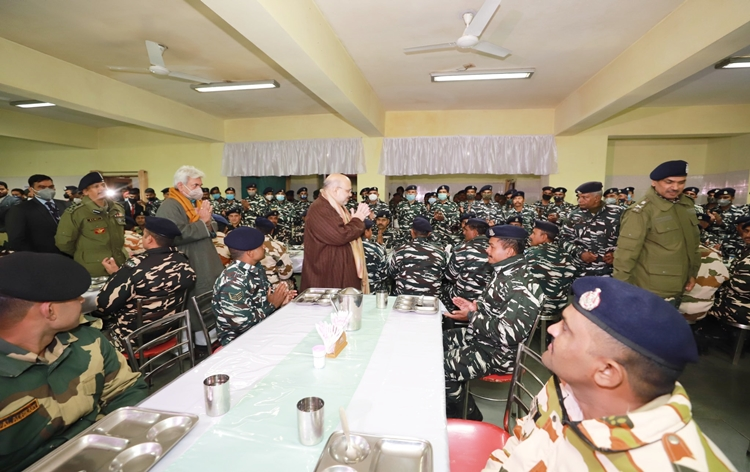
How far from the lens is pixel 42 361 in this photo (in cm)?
116

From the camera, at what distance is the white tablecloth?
1.14 m

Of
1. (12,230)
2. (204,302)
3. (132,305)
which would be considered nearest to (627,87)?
(204,302)

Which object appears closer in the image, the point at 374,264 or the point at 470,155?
the point at 374,264

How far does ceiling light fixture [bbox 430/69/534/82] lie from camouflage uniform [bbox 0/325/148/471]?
4643 mm

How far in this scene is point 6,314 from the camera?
43.2 inches

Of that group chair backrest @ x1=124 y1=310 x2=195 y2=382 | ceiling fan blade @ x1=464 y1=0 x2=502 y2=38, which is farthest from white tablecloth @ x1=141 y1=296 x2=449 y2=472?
ceiling fan blade @ x1=464 y1=0 x2=502 y2=38

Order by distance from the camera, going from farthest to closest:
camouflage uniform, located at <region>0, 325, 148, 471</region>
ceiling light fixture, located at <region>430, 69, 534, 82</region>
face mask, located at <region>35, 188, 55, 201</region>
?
1. ceiling light fixture, located at <region>430, 69, 534, 82</region>
2. face mask, located at <region>35, 188, 55, 201</region>
3. camouflage uniform, located at <region>0, 325, 148, 471</region>

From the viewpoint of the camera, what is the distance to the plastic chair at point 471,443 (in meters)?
1.35

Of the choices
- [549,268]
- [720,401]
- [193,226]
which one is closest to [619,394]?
[549,268]

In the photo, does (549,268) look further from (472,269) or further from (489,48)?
(489,48)

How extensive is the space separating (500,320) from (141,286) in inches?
93.3

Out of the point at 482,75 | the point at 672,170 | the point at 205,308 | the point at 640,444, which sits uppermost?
the point at 482,75

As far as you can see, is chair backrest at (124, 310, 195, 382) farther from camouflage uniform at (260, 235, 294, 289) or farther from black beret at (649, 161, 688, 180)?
black beret at (649, 161, 688, 180)

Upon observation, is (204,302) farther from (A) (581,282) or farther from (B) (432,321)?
(A) (581,282)
